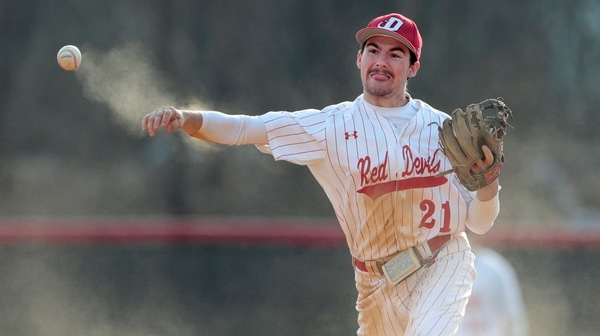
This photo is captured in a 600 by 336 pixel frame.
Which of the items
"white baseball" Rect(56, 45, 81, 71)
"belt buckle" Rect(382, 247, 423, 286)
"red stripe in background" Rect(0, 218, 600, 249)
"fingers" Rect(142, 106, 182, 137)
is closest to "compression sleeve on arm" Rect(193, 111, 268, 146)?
"fingers" Rect(142, 106, 182, 137)

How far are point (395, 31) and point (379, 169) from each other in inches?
24.3

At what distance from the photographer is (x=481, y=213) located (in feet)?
17.5

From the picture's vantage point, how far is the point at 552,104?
11773 millimetres

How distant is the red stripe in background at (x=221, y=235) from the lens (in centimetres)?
830

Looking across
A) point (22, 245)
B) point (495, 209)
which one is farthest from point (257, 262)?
point (495, 209)

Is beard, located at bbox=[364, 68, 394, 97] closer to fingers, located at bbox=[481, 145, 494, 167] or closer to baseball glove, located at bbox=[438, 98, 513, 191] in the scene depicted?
baseball glove, located at bbox=[438, 98, 513, 191]

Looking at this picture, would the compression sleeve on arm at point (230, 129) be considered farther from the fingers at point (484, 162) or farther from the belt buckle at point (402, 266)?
the fingers at point (484, 162)

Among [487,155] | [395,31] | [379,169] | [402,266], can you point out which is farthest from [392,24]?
[402,266]

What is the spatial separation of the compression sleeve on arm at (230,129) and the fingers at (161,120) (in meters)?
0.19

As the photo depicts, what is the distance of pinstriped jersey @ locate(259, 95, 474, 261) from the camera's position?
5285 mm

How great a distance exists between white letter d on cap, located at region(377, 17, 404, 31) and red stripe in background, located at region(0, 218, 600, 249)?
3052 mm

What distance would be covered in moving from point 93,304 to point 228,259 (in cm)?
97

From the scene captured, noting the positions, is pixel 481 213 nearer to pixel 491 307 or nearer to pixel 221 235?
pixel 491 307

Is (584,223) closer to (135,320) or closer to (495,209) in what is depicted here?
(135,320)
